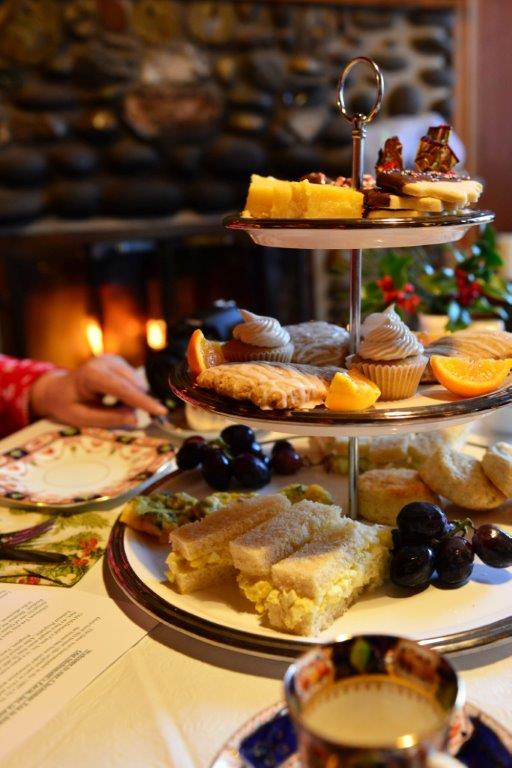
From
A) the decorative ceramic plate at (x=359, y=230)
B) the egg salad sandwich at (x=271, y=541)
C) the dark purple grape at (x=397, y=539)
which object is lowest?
the dark purple grape at (x=397, y=539)

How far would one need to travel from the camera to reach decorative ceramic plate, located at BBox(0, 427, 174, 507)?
127cm

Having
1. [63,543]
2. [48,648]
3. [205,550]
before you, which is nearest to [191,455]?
[63,543]

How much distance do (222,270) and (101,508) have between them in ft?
8.42

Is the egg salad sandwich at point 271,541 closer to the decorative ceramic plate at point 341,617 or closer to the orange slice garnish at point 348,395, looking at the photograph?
the decorative ceramic plate at point 341,617

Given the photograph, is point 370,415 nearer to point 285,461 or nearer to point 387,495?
point 387,495

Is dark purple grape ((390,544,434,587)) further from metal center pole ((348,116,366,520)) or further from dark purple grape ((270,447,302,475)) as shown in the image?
dark purple grape ((270,447,302,475))

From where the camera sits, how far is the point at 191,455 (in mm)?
1276

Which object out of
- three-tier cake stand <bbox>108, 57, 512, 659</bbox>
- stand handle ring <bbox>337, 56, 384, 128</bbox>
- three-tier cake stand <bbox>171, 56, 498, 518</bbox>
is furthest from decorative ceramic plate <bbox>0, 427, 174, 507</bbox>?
stand handle ring <bbox>337, 56, 384, 128</bbox>

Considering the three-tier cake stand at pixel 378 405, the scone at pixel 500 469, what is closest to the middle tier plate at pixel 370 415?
the three-tier cake stand at pixel 378 405

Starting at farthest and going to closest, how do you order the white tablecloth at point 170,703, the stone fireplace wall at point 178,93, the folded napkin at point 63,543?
the stone fireplace wall at point 178,93, the folded napkin at point 63,543, the white tablecloth at point 170,703

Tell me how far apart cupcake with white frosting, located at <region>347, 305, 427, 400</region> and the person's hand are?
30.6 inches

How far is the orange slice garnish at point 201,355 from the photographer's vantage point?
3.17ft

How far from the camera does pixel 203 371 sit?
0.94 m

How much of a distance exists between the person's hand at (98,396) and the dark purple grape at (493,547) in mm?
830
